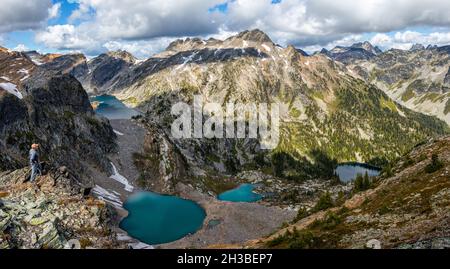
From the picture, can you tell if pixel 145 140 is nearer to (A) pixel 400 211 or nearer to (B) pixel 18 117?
(B) pixel 18 117

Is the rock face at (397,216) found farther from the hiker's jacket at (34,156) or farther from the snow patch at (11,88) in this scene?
the snow patch at (11,88)

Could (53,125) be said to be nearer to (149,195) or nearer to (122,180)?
(122,180)

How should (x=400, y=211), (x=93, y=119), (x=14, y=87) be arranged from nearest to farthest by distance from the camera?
(x=400, y=211) → (x=14, y=87) → (x=93, y=119)

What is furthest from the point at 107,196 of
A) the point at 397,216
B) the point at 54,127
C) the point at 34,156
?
the point at 397,216

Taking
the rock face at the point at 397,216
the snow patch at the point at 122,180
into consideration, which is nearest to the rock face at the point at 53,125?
the snow patch at the point at 122,180

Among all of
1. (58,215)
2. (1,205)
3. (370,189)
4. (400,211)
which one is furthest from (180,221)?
(400,211)

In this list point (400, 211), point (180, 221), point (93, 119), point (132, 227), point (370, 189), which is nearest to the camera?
point (400, 211)

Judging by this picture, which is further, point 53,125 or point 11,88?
point 11,88
